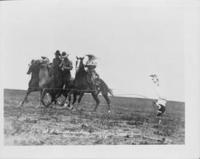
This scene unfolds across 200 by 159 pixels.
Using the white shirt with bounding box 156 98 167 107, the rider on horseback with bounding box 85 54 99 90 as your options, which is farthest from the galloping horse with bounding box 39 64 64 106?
the white shirt with bounding box 156 98 167 107

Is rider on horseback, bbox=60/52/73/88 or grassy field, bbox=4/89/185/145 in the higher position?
rider on horseback, bbox=60/52/73/88

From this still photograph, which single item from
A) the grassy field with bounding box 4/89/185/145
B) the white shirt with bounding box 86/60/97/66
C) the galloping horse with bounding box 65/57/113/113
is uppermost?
the white shirt with bounding box 86/60/97/66

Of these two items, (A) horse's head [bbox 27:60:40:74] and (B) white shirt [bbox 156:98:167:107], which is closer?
(A) horse's head [bbox 27:60:40:74]

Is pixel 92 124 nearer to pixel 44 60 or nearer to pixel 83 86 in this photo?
pixel 83 86

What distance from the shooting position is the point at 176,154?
207 centimetres

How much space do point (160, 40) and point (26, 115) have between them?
2.42ft

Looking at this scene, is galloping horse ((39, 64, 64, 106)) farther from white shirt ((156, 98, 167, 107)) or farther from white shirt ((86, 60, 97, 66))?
white shirt ((156, 98, 167, 107))

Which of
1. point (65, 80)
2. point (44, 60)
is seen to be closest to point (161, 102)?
point (65, 80)

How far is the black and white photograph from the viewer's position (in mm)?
1940

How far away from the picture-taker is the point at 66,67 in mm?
2002

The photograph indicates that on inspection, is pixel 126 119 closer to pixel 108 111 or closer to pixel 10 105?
pixel 108 111

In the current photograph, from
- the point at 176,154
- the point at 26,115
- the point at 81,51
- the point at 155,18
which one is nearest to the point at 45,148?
the point at 26,115

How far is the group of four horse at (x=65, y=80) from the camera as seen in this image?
77.6 inches

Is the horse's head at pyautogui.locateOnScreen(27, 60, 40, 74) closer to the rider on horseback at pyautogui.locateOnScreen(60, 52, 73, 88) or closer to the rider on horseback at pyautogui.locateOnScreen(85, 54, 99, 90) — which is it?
the rider on horseback at pyautogui.locateOnScreen(60, 52, 73, 88)
